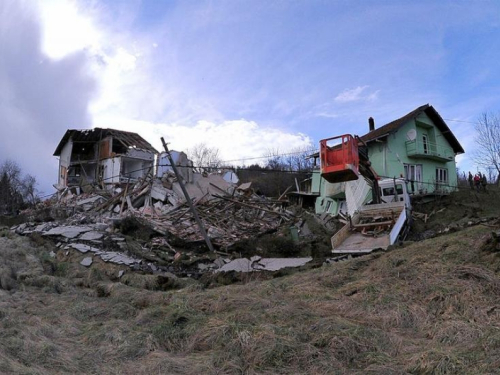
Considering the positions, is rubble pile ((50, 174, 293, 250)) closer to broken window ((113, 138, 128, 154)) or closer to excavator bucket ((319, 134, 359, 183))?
excavator bucket ((319, 134, 359, 183))

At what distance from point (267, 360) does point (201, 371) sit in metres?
0.75

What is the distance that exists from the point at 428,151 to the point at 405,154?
254cm

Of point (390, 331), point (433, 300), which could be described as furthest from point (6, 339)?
point (433, 300)

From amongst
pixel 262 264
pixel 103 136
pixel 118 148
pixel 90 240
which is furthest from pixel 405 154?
pixel 103 136

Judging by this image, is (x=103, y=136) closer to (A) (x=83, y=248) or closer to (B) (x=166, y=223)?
(B) (x=166, y=223)

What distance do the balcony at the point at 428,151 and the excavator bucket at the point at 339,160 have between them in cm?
1946

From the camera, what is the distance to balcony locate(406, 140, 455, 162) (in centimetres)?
2848

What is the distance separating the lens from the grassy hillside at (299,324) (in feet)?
14.1

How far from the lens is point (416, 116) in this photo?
2948cm

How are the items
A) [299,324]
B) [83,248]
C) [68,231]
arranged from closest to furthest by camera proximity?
[299,324], [83,248], [68,231]

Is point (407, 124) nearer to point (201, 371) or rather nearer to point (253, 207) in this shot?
point (253, 207)

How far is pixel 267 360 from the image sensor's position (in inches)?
172

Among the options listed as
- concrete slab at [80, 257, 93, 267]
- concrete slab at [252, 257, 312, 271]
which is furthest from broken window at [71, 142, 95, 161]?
concrete slab at [252, 257, 312, 271]

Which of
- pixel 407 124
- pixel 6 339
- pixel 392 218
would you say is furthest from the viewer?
pixel 407 124
